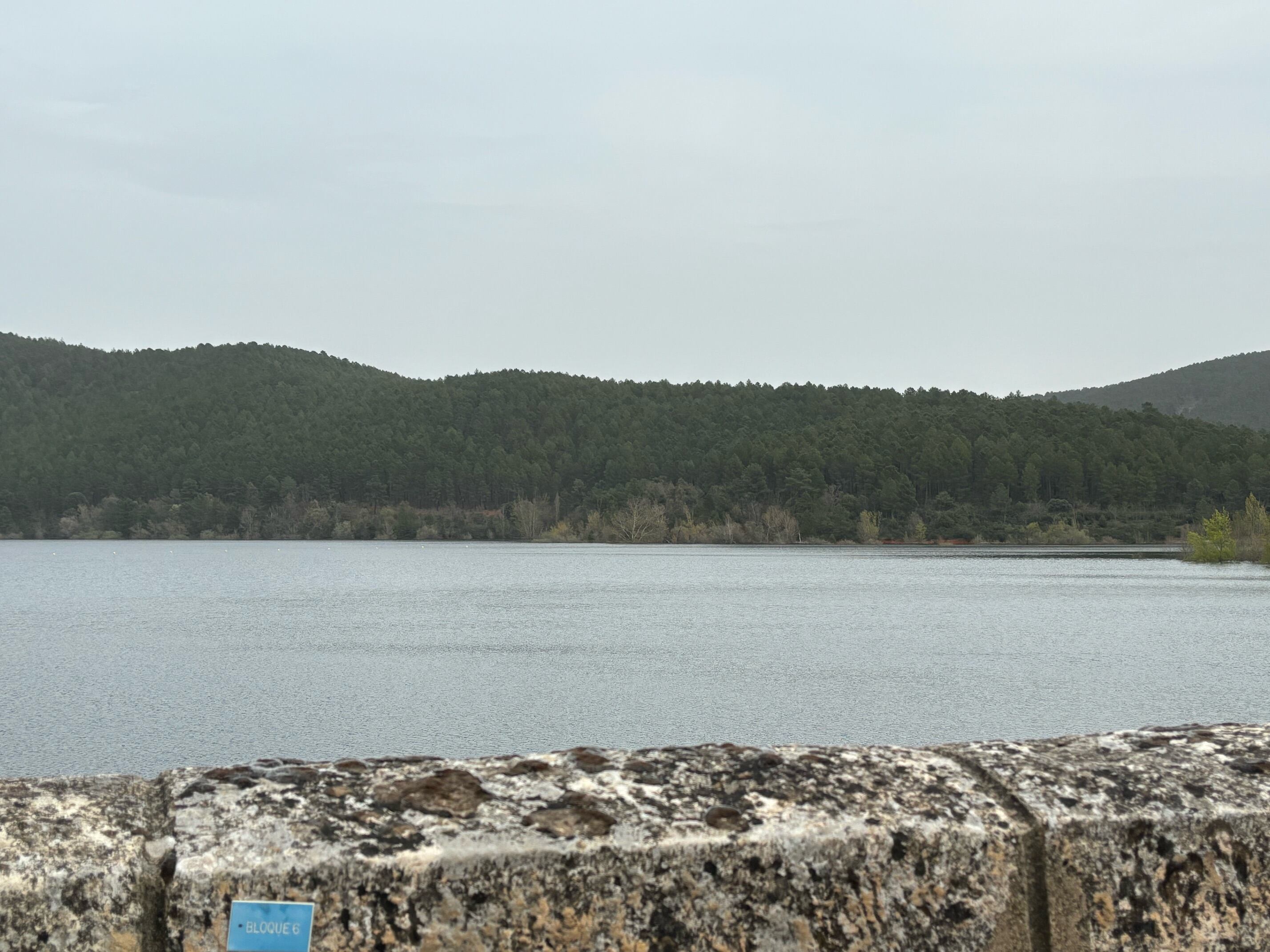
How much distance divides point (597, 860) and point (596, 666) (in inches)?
1038

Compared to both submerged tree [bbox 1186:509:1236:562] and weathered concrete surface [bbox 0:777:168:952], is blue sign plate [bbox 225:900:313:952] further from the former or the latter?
submerged tree [bbox 1186:509:1236:562]

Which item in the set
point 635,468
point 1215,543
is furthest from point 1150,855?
point 635,468

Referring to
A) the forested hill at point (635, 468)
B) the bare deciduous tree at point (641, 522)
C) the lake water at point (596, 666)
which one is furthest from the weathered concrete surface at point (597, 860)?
the bare deciduous tree at point (641, 522)

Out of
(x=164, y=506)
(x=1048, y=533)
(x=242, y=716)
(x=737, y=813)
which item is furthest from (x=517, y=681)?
(x=164, y=506)

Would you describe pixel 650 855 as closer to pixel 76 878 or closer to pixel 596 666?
pixel 76 878

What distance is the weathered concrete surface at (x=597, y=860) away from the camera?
1.58 m

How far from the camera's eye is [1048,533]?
14488cm

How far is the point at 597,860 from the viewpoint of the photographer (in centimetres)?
163

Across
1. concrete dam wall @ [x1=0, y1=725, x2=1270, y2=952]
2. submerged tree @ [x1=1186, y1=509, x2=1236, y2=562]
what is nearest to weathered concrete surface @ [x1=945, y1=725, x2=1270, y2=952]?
concrete dam wall @ [x1=0, y1=725, x2=1270, y2=952]

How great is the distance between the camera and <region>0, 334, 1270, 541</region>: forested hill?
147625mm

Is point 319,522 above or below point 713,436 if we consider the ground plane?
below

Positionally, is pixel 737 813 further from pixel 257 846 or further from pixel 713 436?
pixel 713 436

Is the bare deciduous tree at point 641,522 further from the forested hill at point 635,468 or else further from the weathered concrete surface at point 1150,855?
the weathered concrete surface at point 1150,855

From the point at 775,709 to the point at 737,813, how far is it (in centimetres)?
1995
